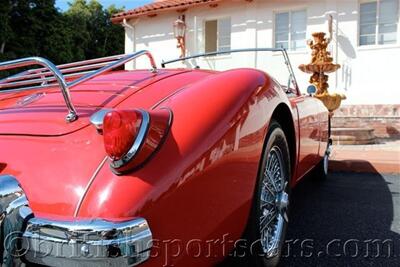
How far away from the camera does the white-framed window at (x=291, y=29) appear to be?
11.1m

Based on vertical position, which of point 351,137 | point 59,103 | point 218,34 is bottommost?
point 351,137

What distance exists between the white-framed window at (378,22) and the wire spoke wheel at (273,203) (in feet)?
29.5

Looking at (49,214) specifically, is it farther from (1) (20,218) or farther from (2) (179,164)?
(2) (179,164)

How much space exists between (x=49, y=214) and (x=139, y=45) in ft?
42.8

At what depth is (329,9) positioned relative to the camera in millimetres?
10625

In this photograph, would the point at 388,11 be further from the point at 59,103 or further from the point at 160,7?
the point at 59,103

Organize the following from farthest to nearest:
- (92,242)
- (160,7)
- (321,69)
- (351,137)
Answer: (160,7) < (321,69) < (351,137) < (92,242)

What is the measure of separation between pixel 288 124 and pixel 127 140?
4.39ft

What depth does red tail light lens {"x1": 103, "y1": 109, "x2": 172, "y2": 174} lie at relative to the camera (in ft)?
4.40

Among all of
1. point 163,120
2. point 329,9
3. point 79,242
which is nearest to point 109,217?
point 79,242

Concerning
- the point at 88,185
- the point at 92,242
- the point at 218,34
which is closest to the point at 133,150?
the point at 88,185

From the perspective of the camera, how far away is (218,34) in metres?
12.6

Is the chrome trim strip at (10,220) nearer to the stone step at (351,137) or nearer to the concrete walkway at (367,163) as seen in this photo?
the concrete walkway at (367,163)

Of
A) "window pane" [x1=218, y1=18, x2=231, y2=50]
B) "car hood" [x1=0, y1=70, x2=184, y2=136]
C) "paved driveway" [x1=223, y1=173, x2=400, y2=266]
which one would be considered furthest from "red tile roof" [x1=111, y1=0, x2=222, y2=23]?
"car hood" [x1=0, y1=70, x2=184, y2=136]
